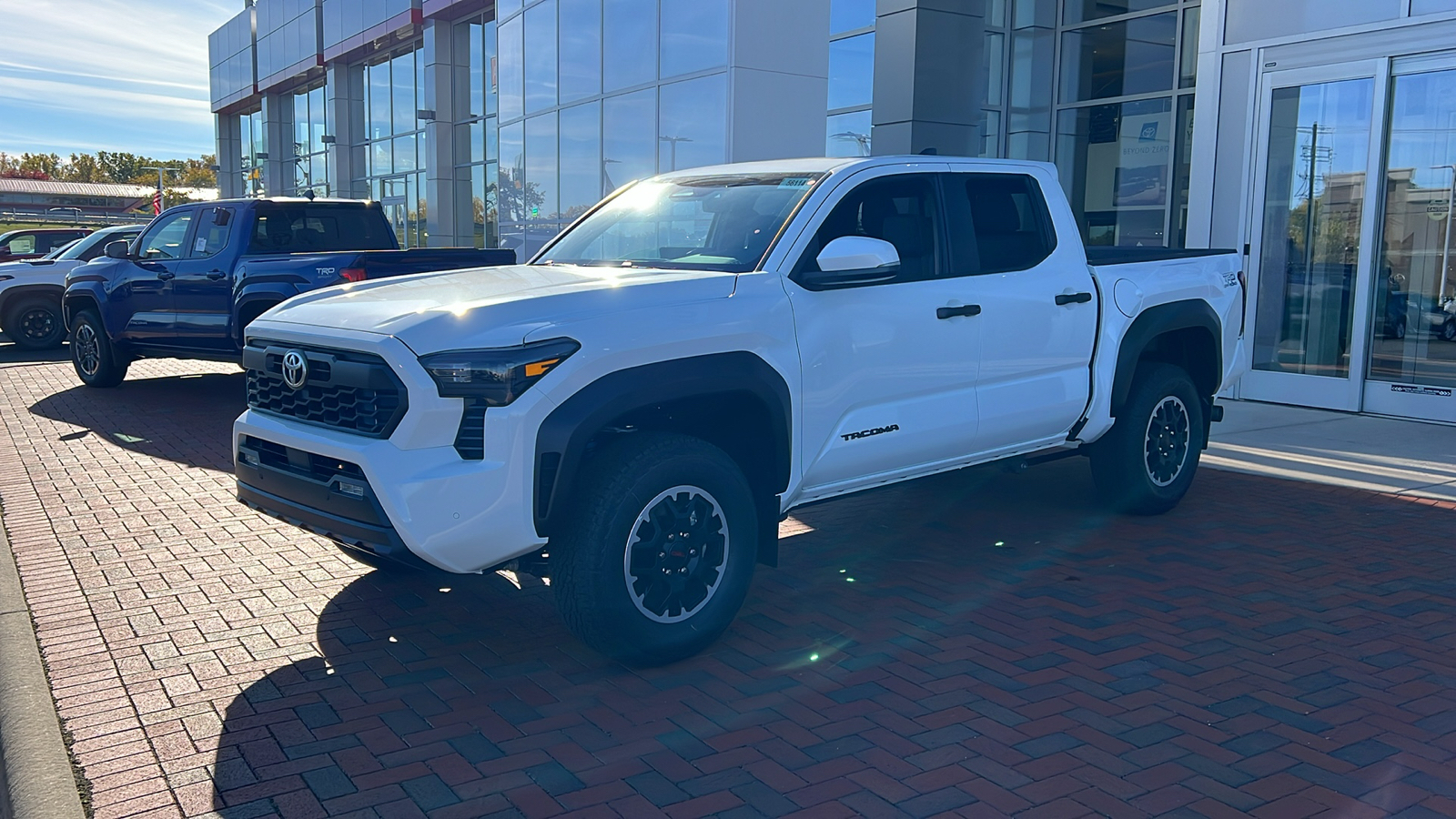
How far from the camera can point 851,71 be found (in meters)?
16.2

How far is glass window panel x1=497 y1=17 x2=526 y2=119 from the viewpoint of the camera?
19.7 m

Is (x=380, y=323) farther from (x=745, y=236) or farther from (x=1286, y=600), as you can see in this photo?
(x=1286, y=600)

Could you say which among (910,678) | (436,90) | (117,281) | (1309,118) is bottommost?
(910,678)

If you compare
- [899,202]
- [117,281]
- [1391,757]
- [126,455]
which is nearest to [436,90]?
[117,281]

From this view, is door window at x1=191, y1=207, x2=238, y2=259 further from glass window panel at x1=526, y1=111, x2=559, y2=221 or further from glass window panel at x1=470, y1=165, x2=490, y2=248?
glass window panel at x1=470, y1=165, x2=490, y2=248

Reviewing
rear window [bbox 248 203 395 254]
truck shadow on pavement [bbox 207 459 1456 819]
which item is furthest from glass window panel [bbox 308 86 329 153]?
truck shadow on pavement [bbox 207 459 1456 819]

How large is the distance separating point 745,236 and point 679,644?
1.78 m

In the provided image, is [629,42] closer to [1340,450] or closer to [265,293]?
[265,293]

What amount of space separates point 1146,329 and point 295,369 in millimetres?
4515

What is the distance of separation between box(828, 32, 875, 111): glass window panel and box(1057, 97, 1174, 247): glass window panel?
2.91 metres

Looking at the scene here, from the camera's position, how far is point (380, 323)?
14.0 ft

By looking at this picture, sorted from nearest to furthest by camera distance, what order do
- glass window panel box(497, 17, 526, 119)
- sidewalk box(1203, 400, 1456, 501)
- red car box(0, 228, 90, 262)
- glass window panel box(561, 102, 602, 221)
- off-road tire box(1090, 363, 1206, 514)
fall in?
off-road tire box(1090, 363, 1206, 514)
sidewalk box(1203, 400, 1456, 501)
glass window panel box(561, 102, 602, 221)
red car box(0, 228, 90, 262)
glass window panel box(497, 17, 526, 119)

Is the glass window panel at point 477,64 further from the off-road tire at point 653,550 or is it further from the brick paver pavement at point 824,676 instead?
the off-road tire at point 653,550

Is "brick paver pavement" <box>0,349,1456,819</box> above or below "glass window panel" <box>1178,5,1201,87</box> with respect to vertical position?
below
